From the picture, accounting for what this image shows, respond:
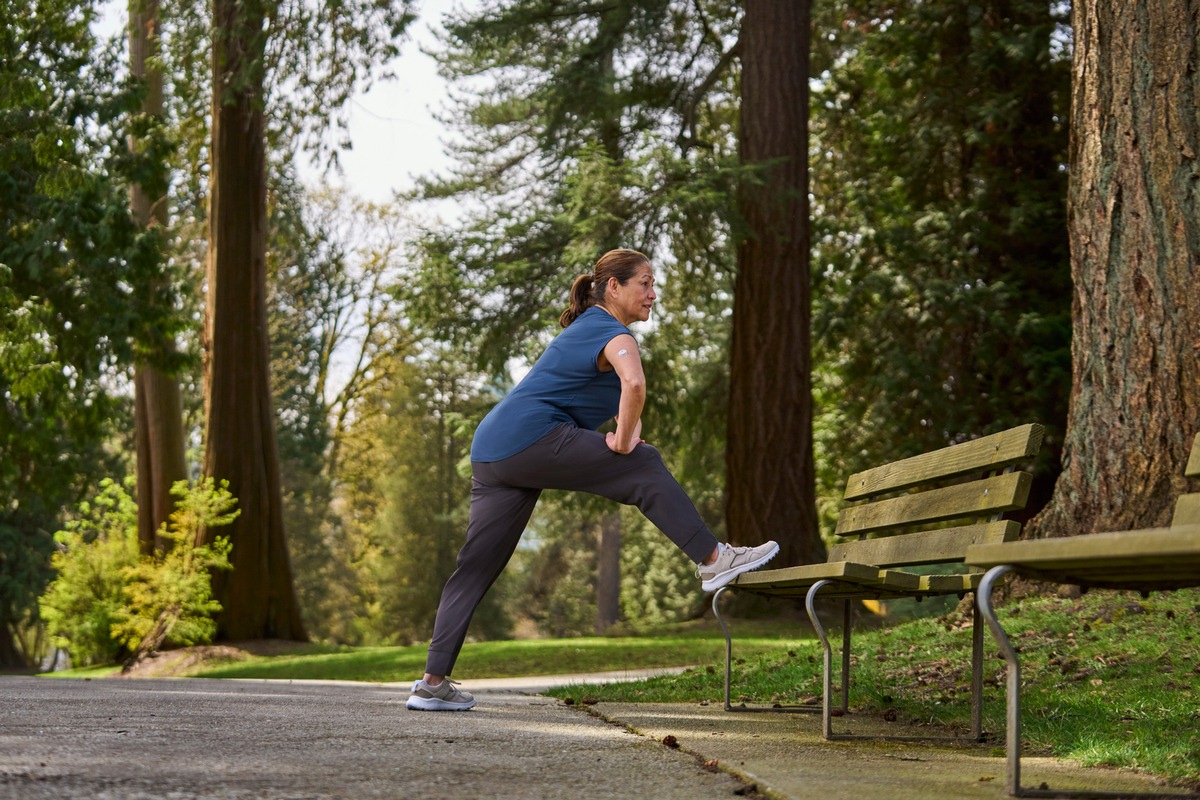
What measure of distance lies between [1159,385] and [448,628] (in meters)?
4.77

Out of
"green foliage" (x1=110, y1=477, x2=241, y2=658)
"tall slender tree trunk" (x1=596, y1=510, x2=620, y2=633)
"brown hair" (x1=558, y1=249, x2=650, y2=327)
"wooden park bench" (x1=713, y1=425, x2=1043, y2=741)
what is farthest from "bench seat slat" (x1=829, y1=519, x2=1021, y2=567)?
"tall slender tree trunk" (x1=596, y1=510, x2=620, y2=633)

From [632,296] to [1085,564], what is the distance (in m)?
2.78

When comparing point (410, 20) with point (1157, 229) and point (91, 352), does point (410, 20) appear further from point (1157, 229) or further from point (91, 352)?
point (1157, 229)

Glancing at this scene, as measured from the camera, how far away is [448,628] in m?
5.54

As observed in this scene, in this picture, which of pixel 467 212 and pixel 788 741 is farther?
pixel 467 212

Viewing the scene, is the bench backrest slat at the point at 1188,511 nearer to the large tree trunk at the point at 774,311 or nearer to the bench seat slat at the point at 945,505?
the bench seat slat at the point at 945,505

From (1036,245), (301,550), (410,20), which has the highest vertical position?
(410,20)

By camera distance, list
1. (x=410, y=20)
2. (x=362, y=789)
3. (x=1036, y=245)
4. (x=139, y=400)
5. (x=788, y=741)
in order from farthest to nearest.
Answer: (x=139, y=400) → (x=1036, y=245) → (x=410, y=20) → (x=788, y=741) → (x=362, y=789)

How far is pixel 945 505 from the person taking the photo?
523 cm

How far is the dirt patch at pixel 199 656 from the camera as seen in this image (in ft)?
53.2

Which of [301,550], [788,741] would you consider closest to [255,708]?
[788,741]

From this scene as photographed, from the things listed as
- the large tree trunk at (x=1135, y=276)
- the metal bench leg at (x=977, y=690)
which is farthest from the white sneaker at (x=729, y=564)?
the large tree trunk at (x=1135, y=276)

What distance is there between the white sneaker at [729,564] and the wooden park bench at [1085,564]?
5.46 feet

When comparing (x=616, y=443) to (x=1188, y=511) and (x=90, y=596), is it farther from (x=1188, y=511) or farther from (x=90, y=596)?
(x=90, y=596)
